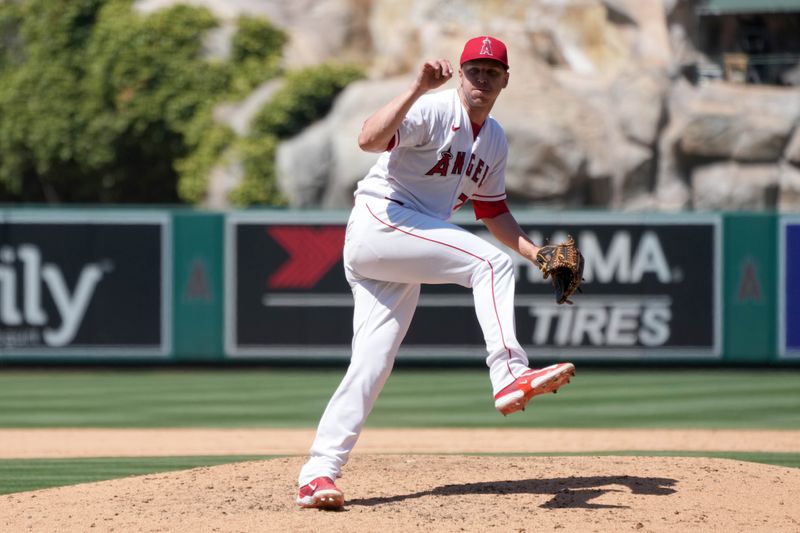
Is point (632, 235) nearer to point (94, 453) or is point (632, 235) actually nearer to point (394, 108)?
point (94, 453)

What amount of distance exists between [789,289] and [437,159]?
8878 millimetres

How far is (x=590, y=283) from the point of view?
42.2 feet

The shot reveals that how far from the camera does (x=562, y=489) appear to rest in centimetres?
511

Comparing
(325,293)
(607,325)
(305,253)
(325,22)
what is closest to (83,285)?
(305,253)

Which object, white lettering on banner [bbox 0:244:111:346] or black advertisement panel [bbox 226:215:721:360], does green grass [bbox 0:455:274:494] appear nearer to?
black advertisement panel [bbox 226:215:721:360]

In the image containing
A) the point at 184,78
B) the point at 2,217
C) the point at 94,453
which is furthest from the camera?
the point at 184,78

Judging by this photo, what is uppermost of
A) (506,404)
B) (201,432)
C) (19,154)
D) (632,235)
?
(19,154)

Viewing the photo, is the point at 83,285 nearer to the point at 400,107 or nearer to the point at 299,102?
the point at 400,107

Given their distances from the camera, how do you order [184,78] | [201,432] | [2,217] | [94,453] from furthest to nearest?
[184,78] < [2,217] < [201,432] < [94,453]

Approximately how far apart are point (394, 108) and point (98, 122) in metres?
21.0

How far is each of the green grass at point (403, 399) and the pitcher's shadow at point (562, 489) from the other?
398 centimetres

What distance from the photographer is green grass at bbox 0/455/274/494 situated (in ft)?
20.8

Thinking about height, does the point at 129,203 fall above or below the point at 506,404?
above

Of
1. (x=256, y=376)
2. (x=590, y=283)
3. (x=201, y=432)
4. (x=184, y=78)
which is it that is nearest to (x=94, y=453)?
(x=201, y=432)
